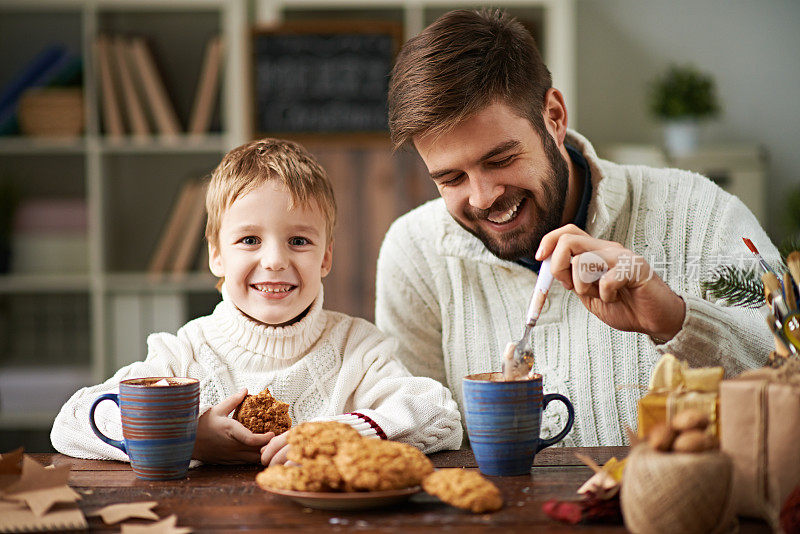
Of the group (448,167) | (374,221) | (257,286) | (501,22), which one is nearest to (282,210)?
(257,286)

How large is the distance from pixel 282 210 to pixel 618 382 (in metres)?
0.73

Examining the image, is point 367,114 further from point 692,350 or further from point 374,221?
point 692,350

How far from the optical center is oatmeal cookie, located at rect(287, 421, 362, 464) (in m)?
0.83

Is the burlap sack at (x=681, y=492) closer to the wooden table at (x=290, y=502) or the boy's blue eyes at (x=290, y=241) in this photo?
the wooden table at (x=290, y=502)

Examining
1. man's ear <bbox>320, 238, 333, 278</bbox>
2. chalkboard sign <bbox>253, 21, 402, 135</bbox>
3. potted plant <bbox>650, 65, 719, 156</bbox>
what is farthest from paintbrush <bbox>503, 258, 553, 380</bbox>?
potted plant <bbox>650, 65, 719, 156</bbox>

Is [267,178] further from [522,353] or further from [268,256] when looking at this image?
[522,353]

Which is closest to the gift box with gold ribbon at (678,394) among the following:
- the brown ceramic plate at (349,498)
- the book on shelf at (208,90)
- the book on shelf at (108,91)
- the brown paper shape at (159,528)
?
the brown ceramic plate at (349,498)

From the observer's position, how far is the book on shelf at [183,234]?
3176 mm

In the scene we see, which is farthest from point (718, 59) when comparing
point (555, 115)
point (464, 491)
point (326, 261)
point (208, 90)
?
→ point (464, 491)

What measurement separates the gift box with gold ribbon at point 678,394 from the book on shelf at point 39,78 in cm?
296

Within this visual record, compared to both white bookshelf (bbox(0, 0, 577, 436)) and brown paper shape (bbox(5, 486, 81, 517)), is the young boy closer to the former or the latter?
brown paper shape (bbox(5, 486, 81, 517))

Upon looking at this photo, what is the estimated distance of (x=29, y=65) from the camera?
334cm

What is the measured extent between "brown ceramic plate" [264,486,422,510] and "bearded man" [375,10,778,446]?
46 cm

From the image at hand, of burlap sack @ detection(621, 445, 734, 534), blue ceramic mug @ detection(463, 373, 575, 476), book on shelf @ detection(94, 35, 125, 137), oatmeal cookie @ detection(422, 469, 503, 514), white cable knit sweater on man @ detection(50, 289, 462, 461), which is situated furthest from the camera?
book on shelf @ detection(94, 35, 125, 137)
